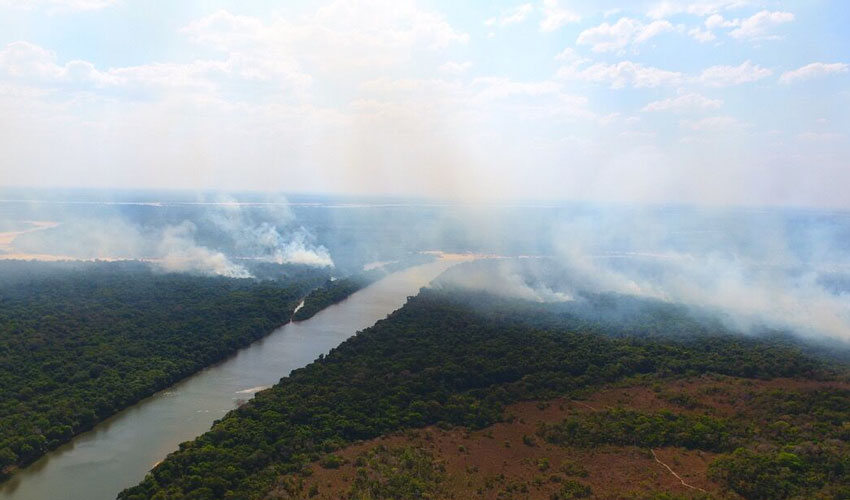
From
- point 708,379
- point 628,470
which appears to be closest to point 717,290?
point 708,379

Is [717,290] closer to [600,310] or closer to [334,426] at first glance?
[600,310]

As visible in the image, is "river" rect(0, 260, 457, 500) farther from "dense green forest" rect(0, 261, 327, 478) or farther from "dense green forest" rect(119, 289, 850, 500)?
"dense green forest" rect(119, 289, 850, 500)

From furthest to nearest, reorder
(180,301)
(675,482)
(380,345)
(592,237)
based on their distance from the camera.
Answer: (592,237)
(180,301)
(380,345)
(675,482)

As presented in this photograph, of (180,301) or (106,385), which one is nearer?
(106,385)

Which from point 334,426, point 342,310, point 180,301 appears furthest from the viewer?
point 342,310

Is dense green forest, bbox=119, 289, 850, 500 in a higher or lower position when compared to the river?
higher

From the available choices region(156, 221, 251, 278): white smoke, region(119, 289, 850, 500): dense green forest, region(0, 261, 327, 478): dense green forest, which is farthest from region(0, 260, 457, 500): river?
region(156, 221, 251, 278): white smoke
